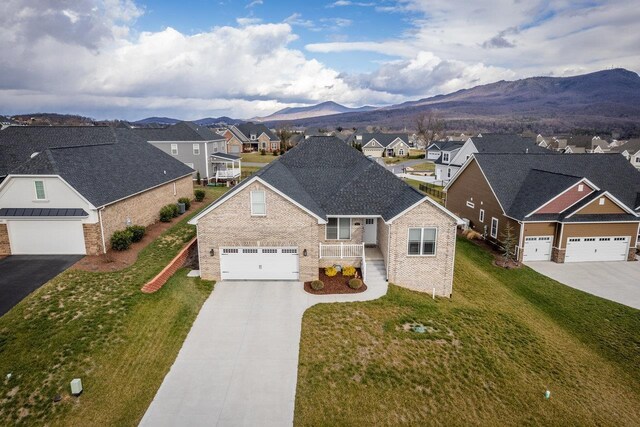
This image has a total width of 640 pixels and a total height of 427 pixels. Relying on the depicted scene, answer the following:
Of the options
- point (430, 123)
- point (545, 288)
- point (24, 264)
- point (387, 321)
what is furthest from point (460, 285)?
point (430, 123)

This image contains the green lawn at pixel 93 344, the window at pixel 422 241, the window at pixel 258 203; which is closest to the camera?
the green lawn at pixel 93 344

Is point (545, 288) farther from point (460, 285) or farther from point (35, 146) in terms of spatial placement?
point (35, 146)

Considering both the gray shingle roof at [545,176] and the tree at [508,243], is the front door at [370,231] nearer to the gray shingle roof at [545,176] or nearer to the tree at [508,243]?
the tree at [508,243]

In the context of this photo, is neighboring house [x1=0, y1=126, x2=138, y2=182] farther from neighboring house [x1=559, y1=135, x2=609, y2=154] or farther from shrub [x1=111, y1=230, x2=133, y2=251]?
neighboring house [x1=559, y1=135, x2=609, y2=154]

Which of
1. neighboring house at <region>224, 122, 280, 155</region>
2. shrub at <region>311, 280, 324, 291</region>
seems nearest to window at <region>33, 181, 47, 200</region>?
shrub at <region>311, 280, 324, 291</region>

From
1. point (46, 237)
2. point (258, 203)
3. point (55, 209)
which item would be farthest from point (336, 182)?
point (46, 237)

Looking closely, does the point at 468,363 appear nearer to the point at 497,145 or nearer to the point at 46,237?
the point at 46,237

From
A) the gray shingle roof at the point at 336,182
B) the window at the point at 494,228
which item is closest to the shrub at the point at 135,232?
the gray shingle roof at the point at 336,182
